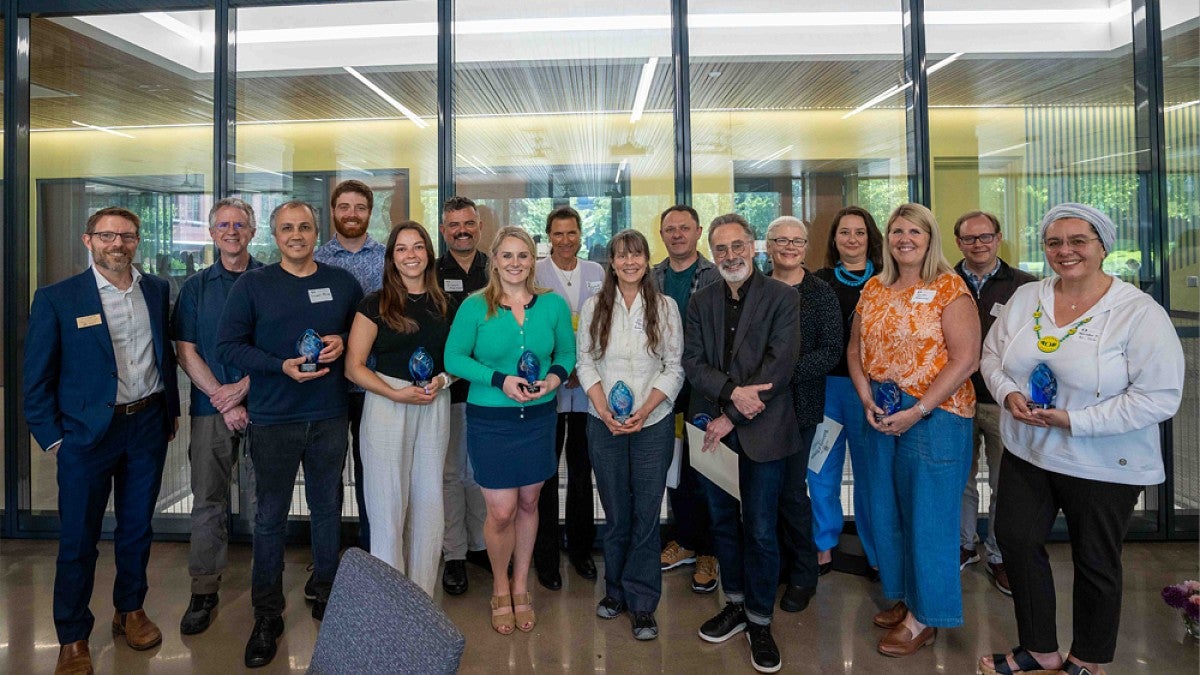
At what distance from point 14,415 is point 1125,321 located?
5.77 meters

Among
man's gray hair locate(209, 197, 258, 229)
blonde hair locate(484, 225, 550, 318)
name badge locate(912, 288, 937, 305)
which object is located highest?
man's gray hair locate(209, 197, 258, 229)

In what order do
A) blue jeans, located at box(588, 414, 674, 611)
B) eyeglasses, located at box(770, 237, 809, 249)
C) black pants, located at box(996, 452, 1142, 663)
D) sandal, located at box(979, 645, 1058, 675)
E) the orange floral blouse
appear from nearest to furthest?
black pants, located at box(996, 452, 1142, 663)
sandal, located at box(979, 645, 1058, 675)
the orange floral blouse
blue jeans, located at box(588, 414, 674, 611)
eyeglasses, located at box(770, 237, 809, 249)

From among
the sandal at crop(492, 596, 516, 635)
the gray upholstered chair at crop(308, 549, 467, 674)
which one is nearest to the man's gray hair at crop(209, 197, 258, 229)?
the sandal at crop(492, 596, 516, 635)

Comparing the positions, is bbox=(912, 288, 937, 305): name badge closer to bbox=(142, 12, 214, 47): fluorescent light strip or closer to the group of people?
the group of people

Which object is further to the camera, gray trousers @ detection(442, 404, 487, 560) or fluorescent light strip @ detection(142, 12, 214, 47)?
fluorescent light strip @ detection(142, 12, 214, 47)

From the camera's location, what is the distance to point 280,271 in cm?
291

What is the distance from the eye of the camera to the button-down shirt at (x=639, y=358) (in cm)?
293

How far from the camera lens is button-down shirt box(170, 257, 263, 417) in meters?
3.23

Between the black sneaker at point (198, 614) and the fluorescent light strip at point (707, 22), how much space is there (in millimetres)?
3290

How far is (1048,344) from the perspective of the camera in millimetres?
2439

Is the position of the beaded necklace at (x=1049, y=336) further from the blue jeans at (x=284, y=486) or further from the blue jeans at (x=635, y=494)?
the blue jeans at (x=284, y=486)

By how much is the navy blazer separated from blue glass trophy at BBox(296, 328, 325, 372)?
79cm

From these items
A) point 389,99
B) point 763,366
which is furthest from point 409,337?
point 389,99

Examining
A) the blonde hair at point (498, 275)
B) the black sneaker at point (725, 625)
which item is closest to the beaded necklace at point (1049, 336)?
the black sneaker at point (725, 625)
